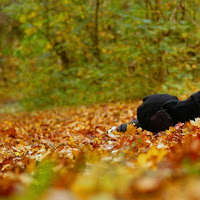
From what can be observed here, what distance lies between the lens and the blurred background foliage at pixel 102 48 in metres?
9.20

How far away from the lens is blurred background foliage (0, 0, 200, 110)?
9.20 metres

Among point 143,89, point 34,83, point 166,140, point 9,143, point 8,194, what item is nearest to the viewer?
point 8,194

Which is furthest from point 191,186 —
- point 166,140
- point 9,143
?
point 9,143

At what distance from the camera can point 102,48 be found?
10844 millimetres

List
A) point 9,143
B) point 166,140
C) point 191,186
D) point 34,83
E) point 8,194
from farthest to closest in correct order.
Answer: point 34,83
point 9,143
point 166,140
point 8,194
point 191,186

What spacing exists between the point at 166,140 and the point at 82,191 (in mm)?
2143

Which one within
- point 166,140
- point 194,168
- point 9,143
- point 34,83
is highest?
point 194,168

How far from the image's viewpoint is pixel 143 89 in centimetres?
989

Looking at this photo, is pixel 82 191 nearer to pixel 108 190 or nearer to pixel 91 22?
pixel 108 190

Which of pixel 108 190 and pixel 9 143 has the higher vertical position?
pixel 108 190

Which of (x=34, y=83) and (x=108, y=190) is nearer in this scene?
(x=108, y=190)

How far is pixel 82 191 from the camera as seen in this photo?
1285 mm

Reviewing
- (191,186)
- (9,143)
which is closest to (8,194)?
(191,186)

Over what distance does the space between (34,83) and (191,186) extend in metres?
12.3
